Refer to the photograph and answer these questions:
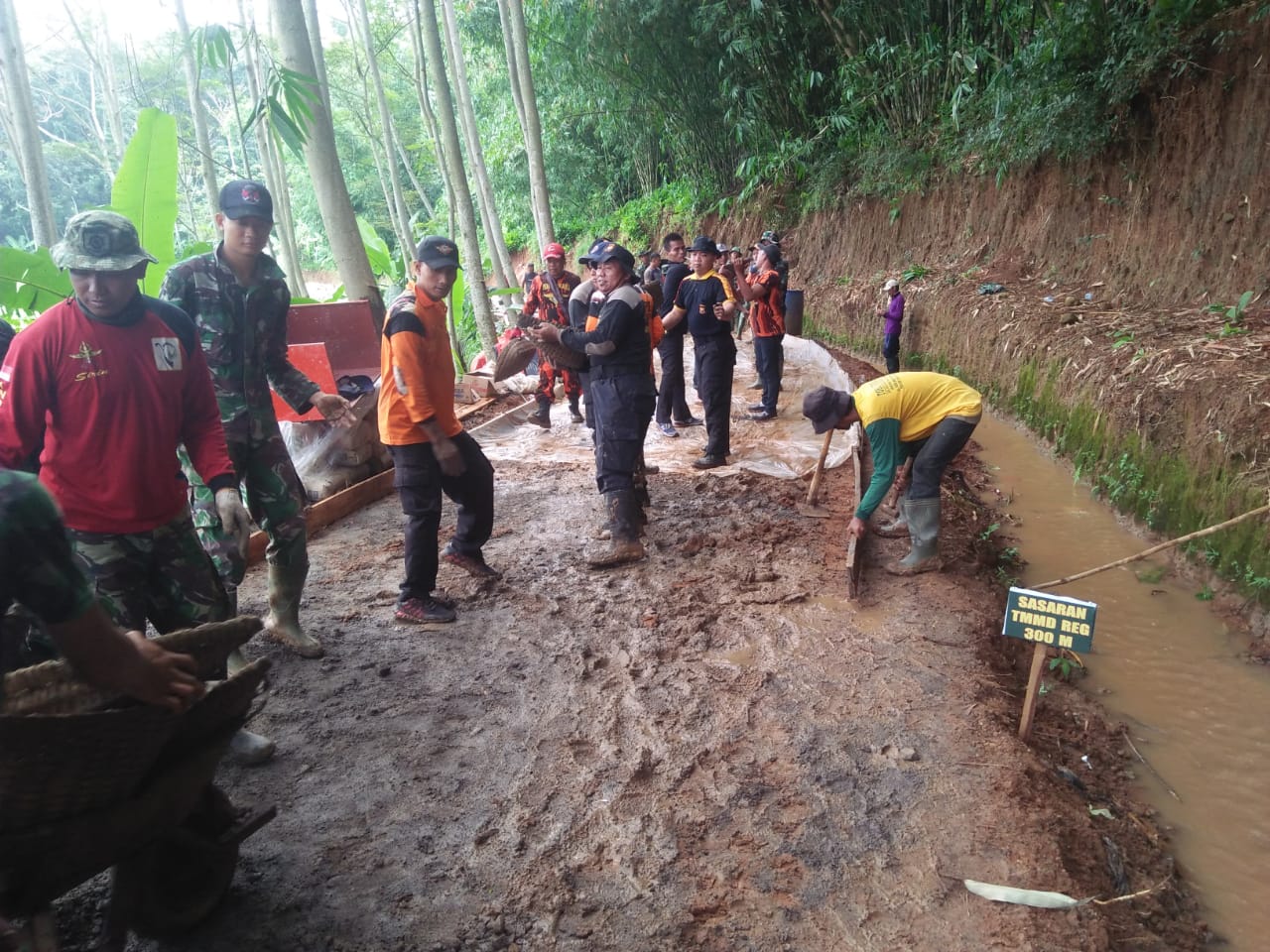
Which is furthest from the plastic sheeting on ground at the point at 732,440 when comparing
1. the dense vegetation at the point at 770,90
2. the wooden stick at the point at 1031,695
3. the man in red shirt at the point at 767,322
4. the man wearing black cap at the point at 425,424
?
the dense vegetation at the point at 770,90

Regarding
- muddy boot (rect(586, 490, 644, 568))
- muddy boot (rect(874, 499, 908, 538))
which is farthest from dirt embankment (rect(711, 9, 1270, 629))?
muddy boot (rect(586, 490, 644, 568))

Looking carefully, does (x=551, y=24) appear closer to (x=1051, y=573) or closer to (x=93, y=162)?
(x=1051, y=573)

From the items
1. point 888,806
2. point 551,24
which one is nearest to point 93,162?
point 551,24

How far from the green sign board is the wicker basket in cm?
258

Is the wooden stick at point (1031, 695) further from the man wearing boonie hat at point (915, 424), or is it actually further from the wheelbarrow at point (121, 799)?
the wheelbarrow at point (121, 799)

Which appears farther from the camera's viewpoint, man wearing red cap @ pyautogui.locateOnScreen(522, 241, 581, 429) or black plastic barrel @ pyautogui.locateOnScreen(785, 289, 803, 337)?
black plastic barrel @ pyautogui.locateOnScreen(785, 289, 803, 337)

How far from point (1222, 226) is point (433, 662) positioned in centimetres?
700

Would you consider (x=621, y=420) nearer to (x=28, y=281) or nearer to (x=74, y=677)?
(x=74, y=677)

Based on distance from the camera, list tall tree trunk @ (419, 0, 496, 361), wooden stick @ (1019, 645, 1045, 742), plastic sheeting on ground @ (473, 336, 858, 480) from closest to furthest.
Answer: wooden stick @ (1019, 645, 1045, 742)
plastic sheeting on ground @ (473, 336, 858, 480)
tall tree trunk @ (419, 0, 496, 361)

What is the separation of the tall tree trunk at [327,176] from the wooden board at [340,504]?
3.89 ft

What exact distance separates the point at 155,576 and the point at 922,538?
152 inches

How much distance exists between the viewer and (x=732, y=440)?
721 cm

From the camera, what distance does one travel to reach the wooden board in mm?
4570

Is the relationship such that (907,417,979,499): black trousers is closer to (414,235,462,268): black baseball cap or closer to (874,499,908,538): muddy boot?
(874,499,908,538): muddy boot
